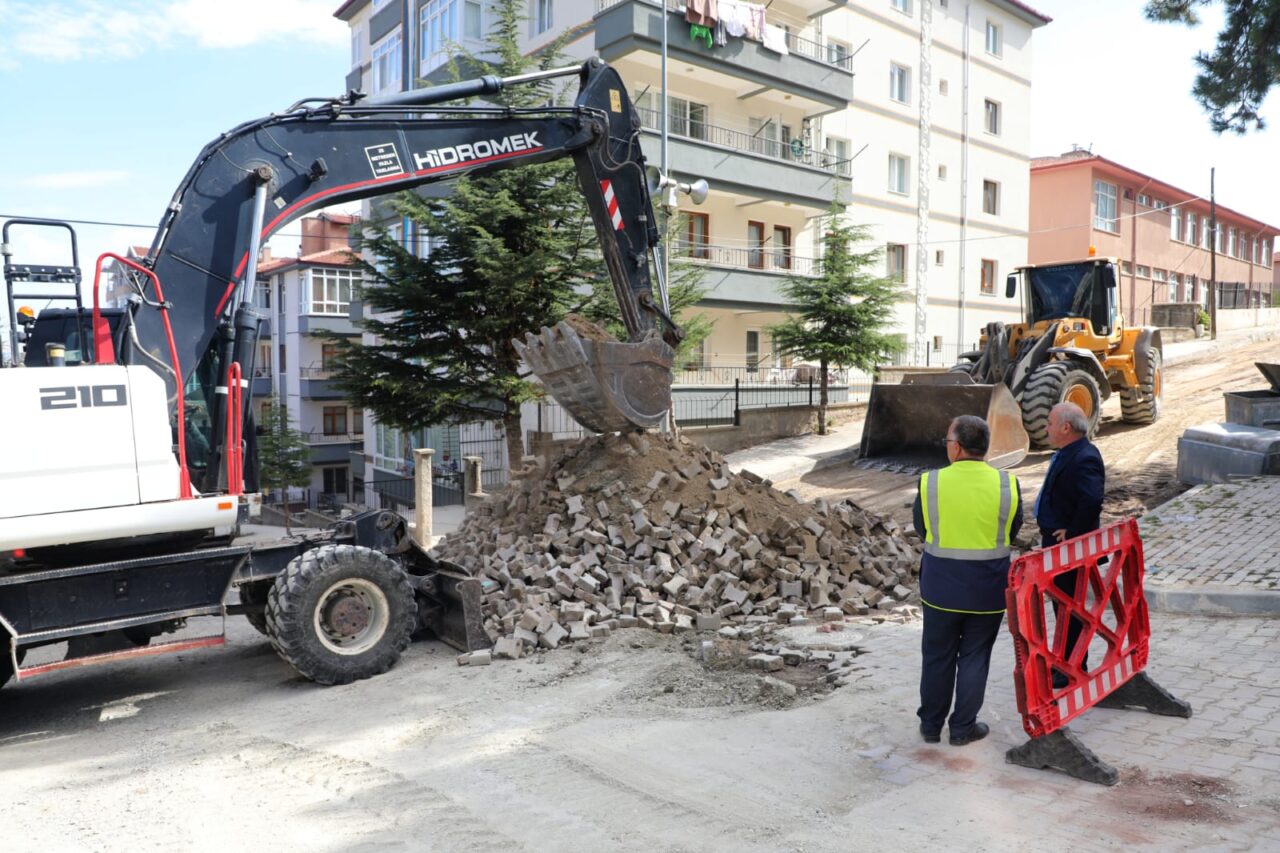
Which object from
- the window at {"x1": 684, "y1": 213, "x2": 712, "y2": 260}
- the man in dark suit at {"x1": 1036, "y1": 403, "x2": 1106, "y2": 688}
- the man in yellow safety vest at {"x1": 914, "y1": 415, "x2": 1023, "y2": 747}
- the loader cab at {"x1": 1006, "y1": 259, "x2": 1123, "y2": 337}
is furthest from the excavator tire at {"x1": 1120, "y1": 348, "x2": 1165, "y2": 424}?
the man in yellow safety vest at {"x1": 914, "y1": 415, "x2": 1023, "y2": 747}

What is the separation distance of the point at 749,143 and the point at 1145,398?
13328mm

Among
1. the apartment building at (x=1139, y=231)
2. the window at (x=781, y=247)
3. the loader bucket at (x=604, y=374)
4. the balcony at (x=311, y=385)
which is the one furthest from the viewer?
the balcony at (x=311, y=385)

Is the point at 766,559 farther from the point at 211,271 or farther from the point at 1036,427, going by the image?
the point at 1036,427

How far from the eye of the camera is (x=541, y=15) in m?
25.1

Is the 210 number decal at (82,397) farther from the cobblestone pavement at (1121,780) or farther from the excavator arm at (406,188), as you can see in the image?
the cobblestone pavement at (1121,780)

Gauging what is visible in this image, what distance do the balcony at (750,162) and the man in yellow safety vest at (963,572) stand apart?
722 inches

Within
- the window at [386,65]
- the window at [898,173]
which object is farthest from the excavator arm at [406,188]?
the window at [386,65]

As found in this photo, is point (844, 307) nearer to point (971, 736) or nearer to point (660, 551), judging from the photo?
point (660, 551)

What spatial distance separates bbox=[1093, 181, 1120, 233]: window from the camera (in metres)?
37.5

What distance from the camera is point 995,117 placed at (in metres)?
33.5

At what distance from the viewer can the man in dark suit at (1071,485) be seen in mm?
5402

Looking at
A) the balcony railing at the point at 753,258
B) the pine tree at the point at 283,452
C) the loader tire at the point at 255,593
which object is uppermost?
the balcony railing at the point at 753,258

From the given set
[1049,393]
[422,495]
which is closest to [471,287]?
[422,495]

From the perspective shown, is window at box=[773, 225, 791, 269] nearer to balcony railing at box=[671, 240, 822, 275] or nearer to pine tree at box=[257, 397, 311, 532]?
balcony railing at box=[671, 240, 822, 275]
